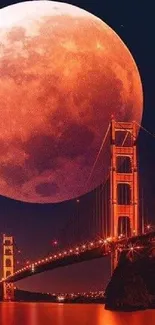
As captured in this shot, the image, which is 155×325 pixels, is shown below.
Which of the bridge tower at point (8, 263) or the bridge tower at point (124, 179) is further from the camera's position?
the bridge tower at point (8, 263)

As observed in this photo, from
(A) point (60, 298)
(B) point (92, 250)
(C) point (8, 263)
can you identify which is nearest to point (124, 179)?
(B) point (92, 250)

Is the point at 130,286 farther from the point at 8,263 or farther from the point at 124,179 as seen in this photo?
the point at 8,263

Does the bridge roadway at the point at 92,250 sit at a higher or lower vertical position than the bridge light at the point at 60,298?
higher

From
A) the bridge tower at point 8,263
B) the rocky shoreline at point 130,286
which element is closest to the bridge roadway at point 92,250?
the rocky shoreline at point 130,286

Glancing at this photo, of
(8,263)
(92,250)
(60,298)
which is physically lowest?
(60,298)

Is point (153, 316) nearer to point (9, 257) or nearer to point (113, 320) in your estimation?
point (113, 320)

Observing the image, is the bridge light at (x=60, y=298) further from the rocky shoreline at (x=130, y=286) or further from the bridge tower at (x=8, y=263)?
the rocky shoreline at (x=130, y=286)

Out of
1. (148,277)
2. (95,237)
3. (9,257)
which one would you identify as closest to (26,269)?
(95,237)

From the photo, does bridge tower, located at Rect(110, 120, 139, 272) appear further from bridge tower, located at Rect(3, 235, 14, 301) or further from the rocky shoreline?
bridge tower, located at Rect(3, 235, 14, 301)
